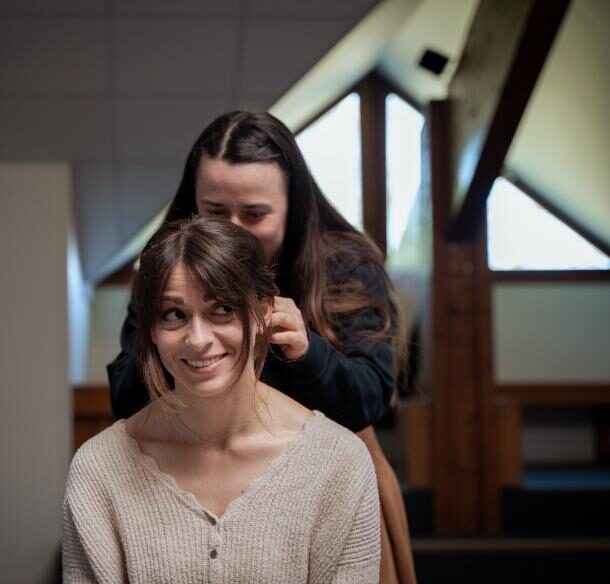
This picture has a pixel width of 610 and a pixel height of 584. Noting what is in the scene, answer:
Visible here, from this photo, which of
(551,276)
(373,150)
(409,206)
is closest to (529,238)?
(551,276)

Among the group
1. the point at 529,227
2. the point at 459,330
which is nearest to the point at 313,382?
the point at 459,330

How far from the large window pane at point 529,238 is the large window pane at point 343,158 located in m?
1.08

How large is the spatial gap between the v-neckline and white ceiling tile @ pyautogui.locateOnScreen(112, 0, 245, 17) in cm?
274

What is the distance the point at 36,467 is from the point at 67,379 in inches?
12.6

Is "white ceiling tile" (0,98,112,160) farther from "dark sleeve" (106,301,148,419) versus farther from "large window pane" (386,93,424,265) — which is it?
"large window pane" (386,93,424,265)

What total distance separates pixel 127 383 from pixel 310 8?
8.93 ft

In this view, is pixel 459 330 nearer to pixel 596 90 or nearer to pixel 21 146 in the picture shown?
pixel 596 90

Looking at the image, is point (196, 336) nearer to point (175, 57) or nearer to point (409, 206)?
point (175, 57)

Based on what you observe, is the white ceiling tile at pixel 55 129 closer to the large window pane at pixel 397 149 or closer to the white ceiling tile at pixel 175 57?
the white ceiling tile at pixel 175 57

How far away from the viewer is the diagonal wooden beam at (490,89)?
3.50 m

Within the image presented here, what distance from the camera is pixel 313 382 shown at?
1542 mm

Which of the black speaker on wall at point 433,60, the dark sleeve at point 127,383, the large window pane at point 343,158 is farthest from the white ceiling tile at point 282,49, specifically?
the large window pane at point 343,158

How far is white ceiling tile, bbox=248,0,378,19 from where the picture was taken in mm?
4000

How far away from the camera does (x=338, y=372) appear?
1.56 meters
